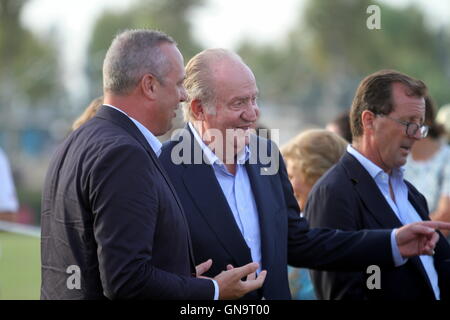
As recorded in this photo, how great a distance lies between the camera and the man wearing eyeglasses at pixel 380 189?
456 centimetres

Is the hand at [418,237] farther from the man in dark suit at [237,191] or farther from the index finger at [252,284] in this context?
the index finger at [252,284]

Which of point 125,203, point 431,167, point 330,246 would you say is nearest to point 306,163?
point 330,246

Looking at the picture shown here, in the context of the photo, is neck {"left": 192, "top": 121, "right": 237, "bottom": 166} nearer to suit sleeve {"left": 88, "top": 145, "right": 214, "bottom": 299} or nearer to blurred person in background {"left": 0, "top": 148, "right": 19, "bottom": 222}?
suit sleeve {"left": 88, "top": 145, "right": 214, "bottom": 299}

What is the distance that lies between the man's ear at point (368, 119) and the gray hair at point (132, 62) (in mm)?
1708

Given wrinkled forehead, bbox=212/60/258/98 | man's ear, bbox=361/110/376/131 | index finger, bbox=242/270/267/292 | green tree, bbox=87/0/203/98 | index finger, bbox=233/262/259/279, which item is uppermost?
green tree, bbox=87/0/203/98

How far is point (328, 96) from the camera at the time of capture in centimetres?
6112

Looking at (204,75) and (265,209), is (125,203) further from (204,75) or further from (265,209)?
(204,75)

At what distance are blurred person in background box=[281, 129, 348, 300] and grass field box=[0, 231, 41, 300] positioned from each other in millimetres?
6926

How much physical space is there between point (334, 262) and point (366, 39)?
52821 millimetres

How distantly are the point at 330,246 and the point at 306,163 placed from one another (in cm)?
109

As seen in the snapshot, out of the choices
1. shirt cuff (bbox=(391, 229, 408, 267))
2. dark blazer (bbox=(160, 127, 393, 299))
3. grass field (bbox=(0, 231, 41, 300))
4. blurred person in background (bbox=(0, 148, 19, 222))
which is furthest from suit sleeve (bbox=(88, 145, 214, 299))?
grass field (bbox=(0, 231, 41, 300))

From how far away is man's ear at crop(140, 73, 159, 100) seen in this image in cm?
340

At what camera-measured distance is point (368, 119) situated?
4.75 m

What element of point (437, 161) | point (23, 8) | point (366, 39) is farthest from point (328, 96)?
point (437, 161)
